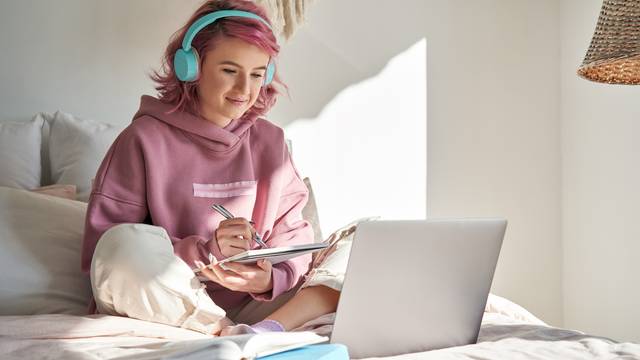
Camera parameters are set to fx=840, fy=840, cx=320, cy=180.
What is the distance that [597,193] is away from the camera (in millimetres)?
3133

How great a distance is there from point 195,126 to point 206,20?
0.24 meters

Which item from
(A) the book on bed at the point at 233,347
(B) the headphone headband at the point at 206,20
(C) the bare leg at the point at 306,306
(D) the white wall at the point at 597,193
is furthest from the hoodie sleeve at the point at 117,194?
(D) the white wall at the point at 597,193

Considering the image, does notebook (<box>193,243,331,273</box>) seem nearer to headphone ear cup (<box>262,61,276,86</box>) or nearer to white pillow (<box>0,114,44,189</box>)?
headphone ear cup (<box>262,61,276,86</box>)

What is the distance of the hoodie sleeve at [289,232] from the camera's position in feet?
5.84

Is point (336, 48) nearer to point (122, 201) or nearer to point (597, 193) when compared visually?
point (597, 193)

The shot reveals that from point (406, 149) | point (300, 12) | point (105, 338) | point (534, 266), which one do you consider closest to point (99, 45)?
point (300, 12)

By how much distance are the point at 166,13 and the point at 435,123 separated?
1.05m

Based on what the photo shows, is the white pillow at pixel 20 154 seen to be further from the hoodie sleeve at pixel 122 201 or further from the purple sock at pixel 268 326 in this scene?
the purple sock at pixel 268 326

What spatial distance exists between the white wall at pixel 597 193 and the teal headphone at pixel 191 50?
1.65 metres

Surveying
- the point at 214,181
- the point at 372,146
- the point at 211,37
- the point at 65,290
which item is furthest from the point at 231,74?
the point at 372,146

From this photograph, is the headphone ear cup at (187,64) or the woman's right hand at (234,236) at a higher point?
the headphone ear cup at (187,64)

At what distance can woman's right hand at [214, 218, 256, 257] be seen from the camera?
1.63 m

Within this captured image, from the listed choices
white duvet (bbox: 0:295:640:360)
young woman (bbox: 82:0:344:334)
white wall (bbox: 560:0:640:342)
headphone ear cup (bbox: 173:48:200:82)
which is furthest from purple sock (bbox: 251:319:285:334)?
white wall (bbox: 560:0:640:342)

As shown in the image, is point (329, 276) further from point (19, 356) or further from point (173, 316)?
point (19, 356)
